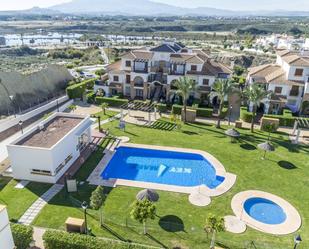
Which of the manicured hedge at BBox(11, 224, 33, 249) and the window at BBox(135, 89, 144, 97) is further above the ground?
the window at BBox(135, 89, 144, 97)

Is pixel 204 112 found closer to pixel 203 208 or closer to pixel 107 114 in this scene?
pixel 107 114

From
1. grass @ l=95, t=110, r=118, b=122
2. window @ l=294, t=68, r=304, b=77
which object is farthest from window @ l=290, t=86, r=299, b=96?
grass @ l=95, t=110, r=118, b=122

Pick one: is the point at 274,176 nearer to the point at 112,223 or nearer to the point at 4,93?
the point at 112,223

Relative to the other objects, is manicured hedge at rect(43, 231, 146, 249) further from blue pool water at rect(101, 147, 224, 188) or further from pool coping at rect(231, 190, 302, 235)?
blue pool water at rect(101, 147, 224, 188)

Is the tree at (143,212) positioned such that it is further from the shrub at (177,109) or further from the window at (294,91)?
the window at (294,91)

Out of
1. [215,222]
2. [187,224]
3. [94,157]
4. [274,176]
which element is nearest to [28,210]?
[94,157]
